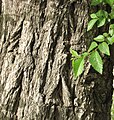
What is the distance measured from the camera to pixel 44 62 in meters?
1.88

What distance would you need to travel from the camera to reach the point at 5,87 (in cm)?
195

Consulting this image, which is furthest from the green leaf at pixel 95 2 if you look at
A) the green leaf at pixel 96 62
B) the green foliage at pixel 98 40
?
the green leaf at pixel 96 62

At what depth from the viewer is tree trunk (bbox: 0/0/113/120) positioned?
6.12 feet

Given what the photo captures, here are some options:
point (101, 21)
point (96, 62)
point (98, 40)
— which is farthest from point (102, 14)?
point (96, 62)

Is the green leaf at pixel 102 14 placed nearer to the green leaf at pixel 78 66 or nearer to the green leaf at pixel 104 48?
the green leaf at pixel 104 48

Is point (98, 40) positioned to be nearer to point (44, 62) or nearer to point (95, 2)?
point (95, 2)

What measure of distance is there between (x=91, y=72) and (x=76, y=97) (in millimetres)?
155

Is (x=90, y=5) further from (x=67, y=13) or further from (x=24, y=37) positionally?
(x=24, y=37)

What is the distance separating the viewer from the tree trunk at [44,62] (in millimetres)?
1866

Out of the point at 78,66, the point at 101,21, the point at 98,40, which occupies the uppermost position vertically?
the point at 101,21

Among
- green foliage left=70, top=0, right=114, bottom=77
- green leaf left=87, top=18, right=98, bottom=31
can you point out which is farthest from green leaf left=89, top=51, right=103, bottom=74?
green leaf left=87, top=18, right=98, bottom=31

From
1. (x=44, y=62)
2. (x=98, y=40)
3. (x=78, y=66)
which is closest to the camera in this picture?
(x=78, y=66)

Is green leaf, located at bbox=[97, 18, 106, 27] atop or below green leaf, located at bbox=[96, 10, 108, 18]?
below

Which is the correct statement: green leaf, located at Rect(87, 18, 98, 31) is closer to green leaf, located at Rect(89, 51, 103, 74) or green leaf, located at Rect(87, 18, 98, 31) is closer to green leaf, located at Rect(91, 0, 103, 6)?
green leaf, located at Rect(91, 0, 103, 6)
